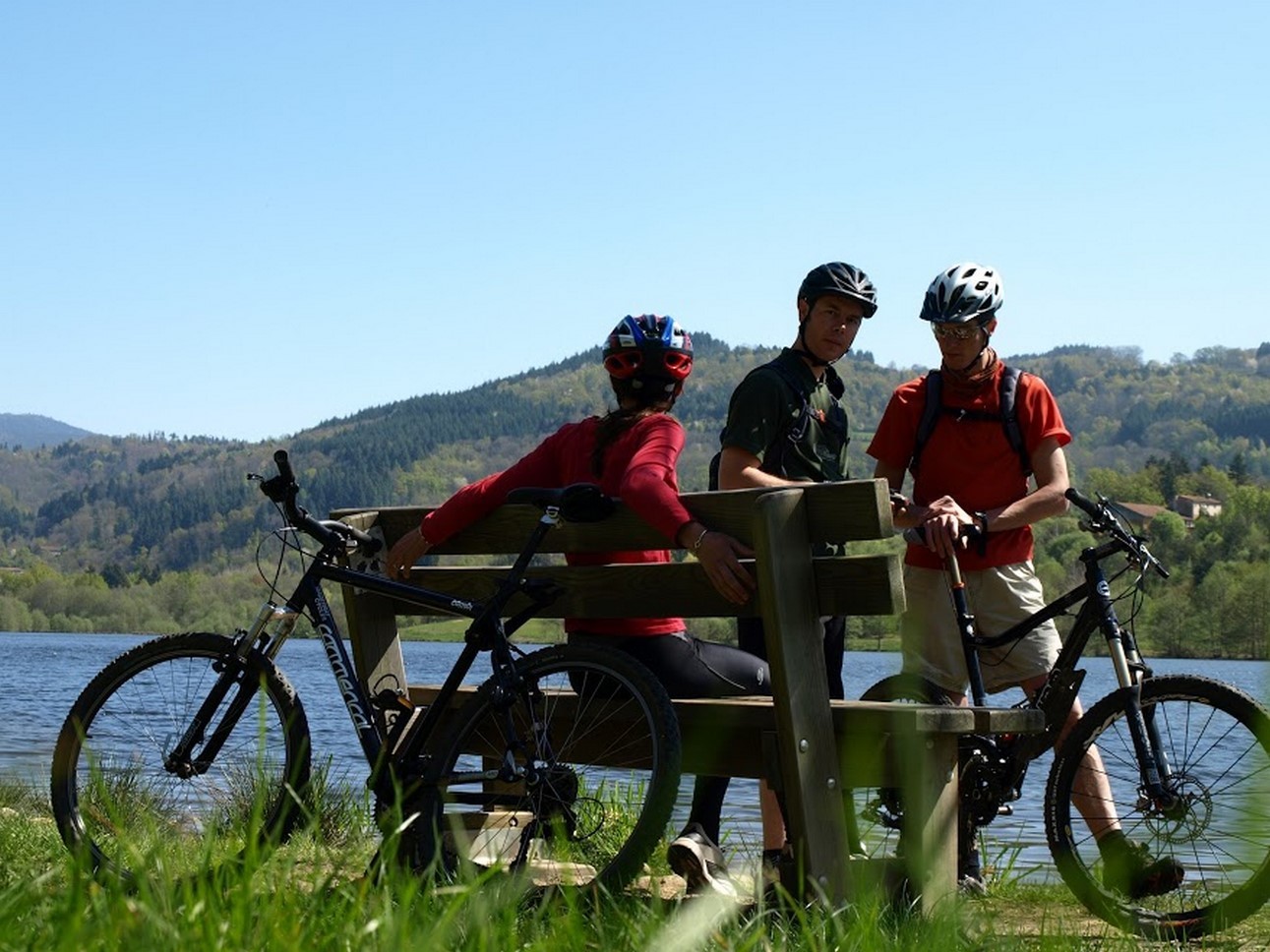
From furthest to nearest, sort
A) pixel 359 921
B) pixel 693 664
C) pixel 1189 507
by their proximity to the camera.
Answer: pixel 1189 507, pixel 693 664, pixel 359 921

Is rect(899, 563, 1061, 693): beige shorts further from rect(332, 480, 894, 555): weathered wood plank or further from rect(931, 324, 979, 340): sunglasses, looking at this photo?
rect(332, 480, 894, 555): weathered wood plank

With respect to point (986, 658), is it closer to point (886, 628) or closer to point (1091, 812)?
point (1091, 812)

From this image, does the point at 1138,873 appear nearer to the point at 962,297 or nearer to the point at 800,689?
the point at 800,689

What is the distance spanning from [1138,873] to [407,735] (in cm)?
229

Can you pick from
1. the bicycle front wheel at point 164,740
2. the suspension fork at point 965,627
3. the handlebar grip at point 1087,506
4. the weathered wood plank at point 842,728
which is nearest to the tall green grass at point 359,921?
the weathered wood plank at point 842,728

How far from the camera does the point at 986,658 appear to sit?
5.53m

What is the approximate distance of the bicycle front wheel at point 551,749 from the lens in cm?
448

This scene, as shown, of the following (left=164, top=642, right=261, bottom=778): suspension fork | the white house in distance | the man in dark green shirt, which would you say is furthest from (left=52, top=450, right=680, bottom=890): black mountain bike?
the white house in distance

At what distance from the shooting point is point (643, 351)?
494 cm

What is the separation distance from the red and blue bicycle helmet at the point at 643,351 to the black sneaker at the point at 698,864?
1.39m

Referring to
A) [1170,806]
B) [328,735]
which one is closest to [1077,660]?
[1170,806]

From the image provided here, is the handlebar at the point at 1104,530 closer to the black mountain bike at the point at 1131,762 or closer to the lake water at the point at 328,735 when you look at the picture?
the black mountain bike at the point at 1131,762

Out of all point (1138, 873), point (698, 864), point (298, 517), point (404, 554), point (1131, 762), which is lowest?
point (1138, 873)

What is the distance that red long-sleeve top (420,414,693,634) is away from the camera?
457cm
